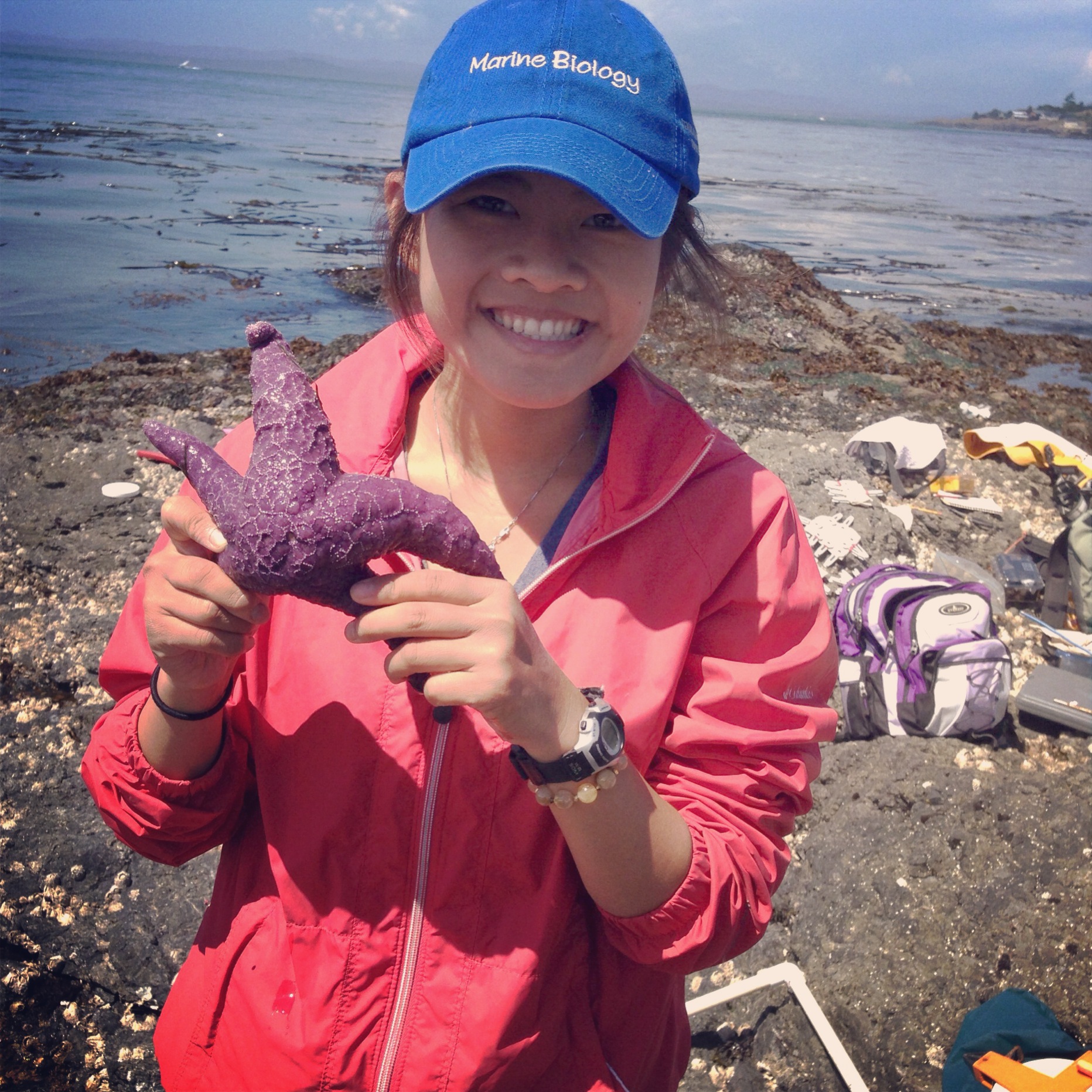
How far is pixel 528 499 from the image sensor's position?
7.26 ft

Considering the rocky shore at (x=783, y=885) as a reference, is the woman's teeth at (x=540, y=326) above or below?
above

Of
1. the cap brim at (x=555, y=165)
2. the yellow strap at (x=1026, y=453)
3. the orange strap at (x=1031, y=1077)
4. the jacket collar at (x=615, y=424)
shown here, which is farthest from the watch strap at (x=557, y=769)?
the yellow strap at (x=1026, y=453)

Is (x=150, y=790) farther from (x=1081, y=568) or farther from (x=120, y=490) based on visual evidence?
(x=1081, y=568)

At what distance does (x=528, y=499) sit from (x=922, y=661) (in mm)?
3905

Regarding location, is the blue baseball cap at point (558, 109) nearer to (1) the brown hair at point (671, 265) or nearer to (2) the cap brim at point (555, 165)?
(2) the cap brim at point (555, 165)

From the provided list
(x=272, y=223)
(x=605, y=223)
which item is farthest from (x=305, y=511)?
(x=272, y=223)

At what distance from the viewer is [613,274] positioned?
Answer: 1.78 metres

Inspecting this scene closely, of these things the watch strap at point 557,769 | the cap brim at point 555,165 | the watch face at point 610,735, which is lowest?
the watch strap at point 557,769

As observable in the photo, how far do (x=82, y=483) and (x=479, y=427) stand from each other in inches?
196

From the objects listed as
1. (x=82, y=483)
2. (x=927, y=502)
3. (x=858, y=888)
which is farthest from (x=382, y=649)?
(x=927, y=502)

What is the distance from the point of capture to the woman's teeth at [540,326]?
180 centimetres

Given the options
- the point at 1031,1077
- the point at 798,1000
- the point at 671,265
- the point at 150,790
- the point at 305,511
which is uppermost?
the point at 671,265

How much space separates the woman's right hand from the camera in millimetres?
1555

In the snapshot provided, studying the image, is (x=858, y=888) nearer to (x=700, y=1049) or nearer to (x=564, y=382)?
(x=700, y=1049)
